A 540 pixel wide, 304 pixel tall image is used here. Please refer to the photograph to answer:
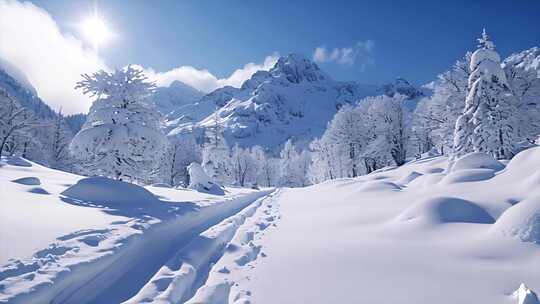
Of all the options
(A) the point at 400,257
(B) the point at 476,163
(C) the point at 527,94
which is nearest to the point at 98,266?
(A) the point at 400,257

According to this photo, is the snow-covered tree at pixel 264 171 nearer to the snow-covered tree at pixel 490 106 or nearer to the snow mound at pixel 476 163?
the snow-covered tree at pixel 490 106

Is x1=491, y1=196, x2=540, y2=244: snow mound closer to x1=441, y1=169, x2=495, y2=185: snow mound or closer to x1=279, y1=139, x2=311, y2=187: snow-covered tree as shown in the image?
x1=441, y1=169, x2=495, y2=185: snow mound

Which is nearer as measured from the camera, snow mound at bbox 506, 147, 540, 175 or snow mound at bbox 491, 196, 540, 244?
snow mound at bbox 491, 196, 540, 244

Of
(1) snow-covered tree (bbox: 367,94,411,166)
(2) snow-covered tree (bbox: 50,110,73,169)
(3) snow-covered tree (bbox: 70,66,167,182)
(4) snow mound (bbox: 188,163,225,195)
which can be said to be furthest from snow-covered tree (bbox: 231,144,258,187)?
(3) snow-covered tree (bbox: 70,66,167,182)

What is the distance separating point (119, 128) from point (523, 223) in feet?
65.5

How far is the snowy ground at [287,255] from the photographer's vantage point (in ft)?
17.8

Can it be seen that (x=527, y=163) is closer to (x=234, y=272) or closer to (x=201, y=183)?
(x=234, y=272)

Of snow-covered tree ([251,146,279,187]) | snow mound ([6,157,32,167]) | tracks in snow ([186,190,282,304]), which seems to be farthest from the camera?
snow-covered tree ([251,146,279,187])

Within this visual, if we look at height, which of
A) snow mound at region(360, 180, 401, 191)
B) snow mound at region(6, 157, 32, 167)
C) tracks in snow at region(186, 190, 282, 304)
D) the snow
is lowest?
tracks in snow at region(186, 190, 282, 304)

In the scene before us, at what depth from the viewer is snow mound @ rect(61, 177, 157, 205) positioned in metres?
14.3

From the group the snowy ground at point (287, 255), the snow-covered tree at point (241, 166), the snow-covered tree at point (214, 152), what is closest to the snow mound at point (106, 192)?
the snowy ground at point (287, 255)

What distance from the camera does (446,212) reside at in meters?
8.89

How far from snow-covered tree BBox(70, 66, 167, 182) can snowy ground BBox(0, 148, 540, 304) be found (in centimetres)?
818

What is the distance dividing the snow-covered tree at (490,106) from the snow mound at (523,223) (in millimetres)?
21240
